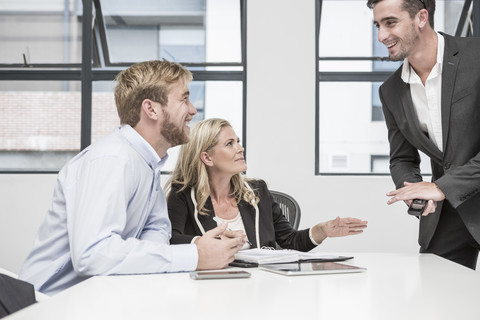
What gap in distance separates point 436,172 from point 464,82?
0.42m

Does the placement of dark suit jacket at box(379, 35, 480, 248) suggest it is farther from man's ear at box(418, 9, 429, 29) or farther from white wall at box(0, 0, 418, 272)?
white wall at box(0, 0, 418, 272)

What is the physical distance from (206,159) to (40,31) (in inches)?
126

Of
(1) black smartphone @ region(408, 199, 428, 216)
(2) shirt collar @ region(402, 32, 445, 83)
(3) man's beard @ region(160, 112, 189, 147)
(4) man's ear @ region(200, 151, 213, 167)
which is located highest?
(2) shirt collar @ region(402, 32, 445, 83)

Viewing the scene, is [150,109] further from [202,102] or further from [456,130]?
[202,102]

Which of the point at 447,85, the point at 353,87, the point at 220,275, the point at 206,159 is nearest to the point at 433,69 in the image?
the point at 447,85

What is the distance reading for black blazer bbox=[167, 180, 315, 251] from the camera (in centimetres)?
257

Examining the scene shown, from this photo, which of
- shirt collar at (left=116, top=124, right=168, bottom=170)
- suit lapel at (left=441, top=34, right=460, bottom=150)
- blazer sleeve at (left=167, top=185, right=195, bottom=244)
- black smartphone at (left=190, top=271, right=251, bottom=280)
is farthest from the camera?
blazer sleeve at (left=167, top=185, right=195, bottom=244)

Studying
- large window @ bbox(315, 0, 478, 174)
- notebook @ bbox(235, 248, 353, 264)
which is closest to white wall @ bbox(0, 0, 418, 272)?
large window @ bbox(315, 0, 478, 174)

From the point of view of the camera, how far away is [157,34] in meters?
5.25

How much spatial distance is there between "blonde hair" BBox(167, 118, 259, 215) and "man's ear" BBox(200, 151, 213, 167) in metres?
0.02

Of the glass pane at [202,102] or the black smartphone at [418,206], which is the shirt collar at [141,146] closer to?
the black smartphone at [418,206]

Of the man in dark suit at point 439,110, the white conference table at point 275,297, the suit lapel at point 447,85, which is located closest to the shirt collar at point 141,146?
the white conference table at point 275,297

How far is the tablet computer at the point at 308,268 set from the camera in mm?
1574

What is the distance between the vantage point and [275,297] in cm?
126
